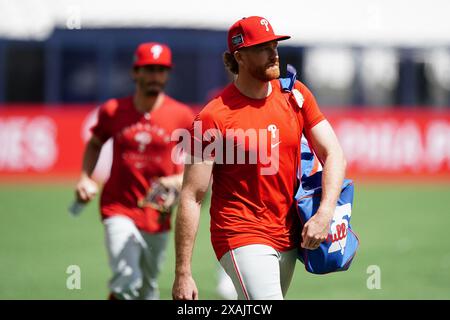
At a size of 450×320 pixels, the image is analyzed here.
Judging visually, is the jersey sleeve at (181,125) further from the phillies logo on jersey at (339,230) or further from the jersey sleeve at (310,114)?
the phillies logo on jersey at (339,230)

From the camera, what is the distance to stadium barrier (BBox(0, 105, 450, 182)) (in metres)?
22.3

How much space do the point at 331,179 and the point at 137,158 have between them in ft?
9.99

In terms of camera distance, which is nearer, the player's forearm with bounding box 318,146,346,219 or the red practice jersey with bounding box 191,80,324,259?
the player's forearm with bounding box 318,146,346,219

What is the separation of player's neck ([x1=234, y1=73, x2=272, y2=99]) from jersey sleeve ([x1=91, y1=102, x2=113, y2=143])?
9.03ft

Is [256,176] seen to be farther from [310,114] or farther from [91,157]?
[91,157]

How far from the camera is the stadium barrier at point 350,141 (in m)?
22.3

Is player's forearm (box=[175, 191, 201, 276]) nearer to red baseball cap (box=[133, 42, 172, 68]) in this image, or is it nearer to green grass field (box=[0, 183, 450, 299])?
red baseball cap (box=[133, 42, 172, 68])

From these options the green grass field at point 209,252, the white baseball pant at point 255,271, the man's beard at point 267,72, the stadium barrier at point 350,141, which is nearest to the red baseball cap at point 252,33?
the man's beard at point 267,72

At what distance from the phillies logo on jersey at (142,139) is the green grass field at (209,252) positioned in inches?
78.4

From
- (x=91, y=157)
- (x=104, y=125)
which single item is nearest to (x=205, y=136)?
(x=104, y=125)

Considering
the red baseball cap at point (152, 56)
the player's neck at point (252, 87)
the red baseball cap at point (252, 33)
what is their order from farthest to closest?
the red baseball cap at point (152, 56), the player's neck at point (252, 87), the red baseball cap at point (252, 33)

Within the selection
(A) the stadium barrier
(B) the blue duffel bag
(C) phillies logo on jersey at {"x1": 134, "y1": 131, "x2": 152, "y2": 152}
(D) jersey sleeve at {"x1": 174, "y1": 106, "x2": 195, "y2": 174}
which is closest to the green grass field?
(D) jersey sleeve at {"x1": 174, "y1": 106, "x2": 195, "y2": 174}
